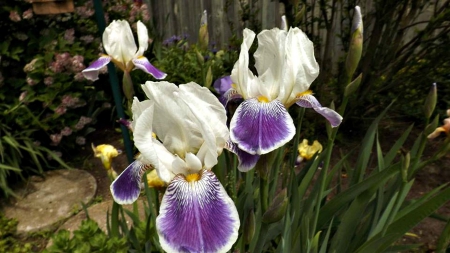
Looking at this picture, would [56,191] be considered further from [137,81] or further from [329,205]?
[329,205]

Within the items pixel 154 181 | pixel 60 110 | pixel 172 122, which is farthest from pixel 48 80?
Result: pixel 172 122

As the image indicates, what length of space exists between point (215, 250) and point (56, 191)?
250 cm

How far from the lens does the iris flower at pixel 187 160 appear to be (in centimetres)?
78

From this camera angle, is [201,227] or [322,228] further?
[322,228]

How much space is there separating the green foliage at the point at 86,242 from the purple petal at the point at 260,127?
0.67 m

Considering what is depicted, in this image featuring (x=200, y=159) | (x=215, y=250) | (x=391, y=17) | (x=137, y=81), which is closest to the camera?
(x=215, y=250)

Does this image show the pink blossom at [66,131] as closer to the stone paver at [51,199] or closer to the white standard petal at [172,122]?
the stone paver at [51,199]

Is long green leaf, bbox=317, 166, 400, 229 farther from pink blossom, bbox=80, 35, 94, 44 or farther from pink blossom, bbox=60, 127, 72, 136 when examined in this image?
pink blossom, bbox=80, 35, 94, 44

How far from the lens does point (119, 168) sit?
3.24m

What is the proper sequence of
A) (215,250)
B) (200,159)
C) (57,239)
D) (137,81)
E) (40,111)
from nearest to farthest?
1. (215,250)
2. (200,159)
3. (57,239)
4. (40,111)
5. (137,81)

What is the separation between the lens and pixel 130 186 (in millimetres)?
982

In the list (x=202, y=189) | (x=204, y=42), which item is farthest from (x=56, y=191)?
(x=202, y=189)

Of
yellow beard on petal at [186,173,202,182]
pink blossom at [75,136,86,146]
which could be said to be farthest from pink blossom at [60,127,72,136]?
yellow beard on petal at [186,173,202,182]

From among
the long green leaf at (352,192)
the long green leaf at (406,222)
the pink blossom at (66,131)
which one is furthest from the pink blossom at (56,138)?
the long green leaf at (406,222)
